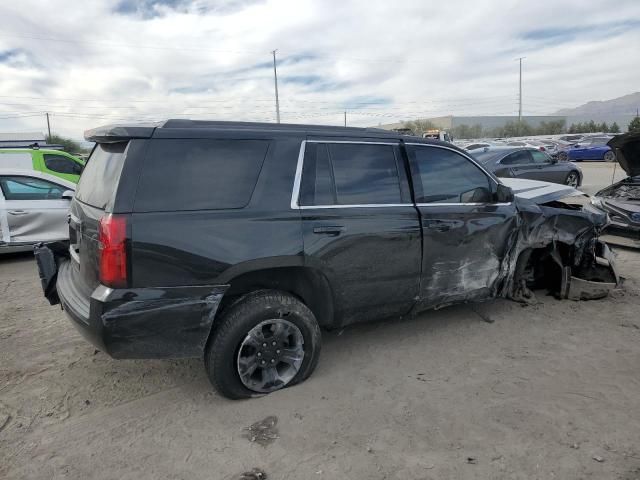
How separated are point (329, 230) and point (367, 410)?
1.23 m

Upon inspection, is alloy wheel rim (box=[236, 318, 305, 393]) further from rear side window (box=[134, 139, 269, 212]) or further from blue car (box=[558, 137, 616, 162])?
blue car (box=[558, 137, 616, 162])

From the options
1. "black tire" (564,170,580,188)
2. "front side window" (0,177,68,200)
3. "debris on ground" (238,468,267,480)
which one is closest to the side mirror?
"debris on ground" (238,468,267,480)

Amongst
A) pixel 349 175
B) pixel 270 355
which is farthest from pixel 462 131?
pixel 270 355

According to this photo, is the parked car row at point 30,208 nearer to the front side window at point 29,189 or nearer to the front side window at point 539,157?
the front side window at point 29,189

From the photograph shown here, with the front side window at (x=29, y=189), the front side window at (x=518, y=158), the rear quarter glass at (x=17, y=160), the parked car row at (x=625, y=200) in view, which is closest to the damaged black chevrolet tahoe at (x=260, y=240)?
the parked car row at (x=625, y=200)

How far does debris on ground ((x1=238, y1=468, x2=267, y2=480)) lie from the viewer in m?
2.49

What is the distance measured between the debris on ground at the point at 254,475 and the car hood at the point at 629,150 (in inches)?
266

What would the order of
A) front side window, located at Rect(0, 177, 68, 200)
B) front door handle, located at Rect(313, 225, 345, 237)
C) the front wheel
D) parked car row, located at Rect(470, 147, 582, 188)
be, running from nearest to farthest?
front door handle, located at Rect(313, 225, 345, 237) → front side window, located at Rect(0, 177, 68, 200) → parked car row, located at Rect(470, 147, 582, 188) → the front wheel

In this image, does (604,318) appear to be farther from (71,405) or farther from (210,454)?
(71,405)

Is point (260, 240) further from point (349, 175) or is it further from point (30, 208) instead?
point (30, 208)

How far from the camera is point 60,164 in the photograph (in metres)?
10.7

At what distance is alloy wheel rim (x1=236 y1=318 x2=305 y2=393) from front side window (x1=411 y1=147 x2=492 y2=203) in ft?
4.93

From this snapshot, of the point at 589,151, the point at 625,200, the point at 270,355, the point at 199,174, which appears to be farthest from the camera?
the point at 589,151

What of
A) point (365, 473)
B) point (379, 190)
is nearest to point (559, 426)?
point (365, 473)
